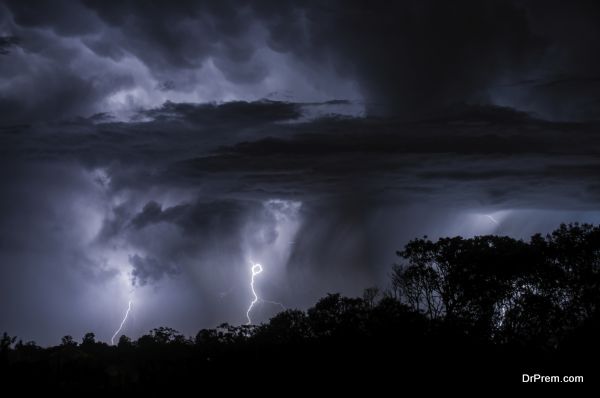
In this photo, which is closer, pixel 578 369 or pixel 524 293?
pixel 578 369

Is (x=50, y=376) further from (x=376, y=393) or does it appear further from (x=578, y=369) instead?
(x=578, y=369)

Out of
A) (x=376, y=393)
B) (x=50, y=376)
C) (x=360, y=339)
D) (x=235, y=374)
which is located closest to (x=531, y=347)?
(x=360, y=339)

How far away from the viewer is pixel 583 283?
3800cm

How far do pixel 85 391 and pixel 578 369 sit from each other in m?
21.4

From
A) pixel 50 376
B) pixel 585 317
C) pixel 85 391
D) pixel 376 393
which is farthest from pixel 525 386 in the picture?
pixel 50 376

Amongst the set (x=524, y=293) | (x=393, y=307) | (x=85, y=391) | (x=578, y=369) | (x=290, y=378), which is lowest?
(x=85, y=391)

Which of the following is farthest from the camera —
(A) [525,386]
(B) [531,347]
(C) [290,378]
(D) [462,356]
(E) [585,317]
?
(E) [585,317]

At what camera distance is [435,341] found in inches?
1170

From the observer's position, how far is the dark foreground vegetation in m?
24.9

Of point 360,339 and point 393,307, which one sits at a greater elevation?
point 393,307

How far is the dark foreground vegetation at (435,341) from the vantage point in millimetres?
24906

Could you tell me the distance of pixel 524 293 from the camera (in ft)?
133

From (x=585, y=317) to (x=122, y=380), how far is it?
94.0ft

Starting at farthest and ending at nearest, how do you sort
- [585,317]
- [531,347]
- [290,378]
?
[585,317]
[531,347]
[290,378]
